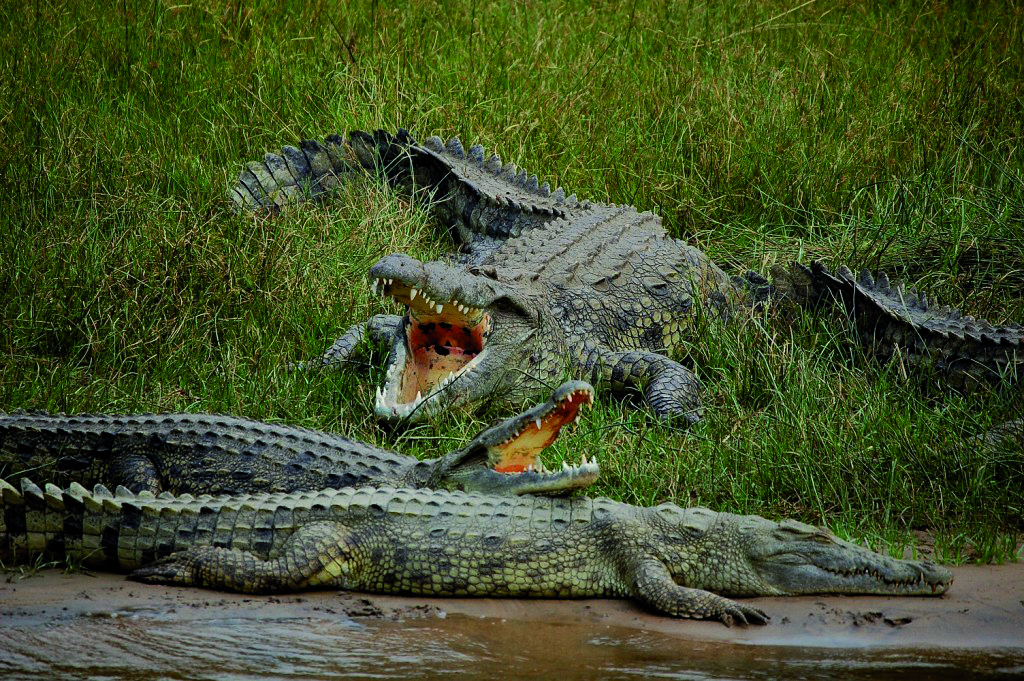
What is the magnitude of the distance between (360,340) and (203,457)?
154 centimetres

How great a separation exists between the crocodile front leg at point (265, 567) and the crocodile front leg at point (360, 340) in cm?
191

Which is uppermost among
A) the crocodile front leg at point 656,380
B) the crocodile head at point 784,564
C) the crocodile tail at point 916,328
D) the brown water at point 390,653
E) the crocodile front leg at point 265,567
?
the crocodile tail at point 916,328

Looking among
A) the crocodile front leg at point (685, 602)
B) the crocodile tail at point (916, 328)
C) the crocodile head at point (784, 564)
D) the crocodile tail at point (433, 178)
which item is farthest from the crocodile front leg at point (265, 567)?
the crocodile tail at point (433, 178)

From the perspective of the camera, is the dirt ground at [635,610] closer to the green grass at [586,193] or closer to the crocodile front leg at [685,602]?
the crocodile front leg at [685,602]

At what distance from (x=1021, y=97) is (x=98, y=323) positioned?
580 cm

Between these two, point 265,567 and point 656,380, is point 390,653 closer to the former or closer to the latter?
point 265,567

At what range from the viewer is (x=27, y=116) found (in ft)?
24.2

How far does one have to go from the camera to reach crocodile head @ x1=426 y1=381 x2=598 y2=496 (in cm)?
443

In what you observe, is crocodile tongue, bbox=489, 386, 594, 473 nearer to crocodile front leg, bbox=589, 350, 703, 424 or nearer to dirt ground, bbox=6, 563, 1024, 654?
dirt ground, bbox=6, 563, 1024, 654

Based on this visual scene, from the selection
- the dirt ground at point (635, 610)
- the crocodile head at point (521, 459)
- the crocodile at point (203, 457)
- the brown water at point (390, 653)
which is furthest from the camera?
the crocodile at point (203, 457)

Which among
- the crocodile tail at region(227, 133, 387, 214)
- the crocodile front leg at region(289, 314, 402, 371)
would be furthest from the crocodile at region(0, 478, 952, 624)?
the crocodile tail at region(227, 133, 387, 214)

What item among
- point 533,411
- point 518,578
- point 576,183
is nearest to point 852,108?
point 576,183

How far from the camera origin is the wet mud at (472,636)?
3.64 m

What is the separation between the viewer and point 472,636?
3.89 metres
